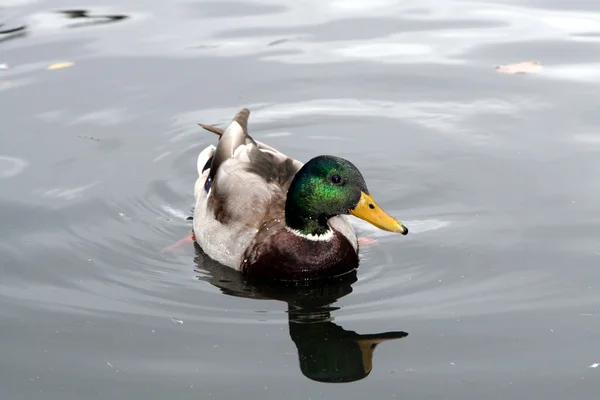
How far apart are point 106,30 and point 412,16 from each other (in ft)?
11.9

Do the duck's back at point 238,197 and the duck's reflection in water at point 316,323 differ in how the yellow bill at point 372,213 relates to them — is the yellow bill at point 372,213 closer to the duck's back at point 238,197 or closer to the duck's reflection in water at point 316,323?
the duck's reflection in water at point 316,323

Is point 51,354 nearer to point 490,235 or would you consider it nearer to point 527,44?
point 490,235

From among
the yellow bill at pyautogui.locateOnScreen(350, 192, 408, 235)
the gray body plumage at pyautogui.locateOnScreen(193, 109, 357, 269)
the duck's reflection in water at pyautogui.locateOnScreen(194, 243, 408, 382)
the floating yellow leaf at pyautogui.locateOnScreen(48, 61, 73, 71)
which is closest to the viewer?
the duck's reflection in water at pyautogui.locateOnScreen(194, 243, 408, 382)

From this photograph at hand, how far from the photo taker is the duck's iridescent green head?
6.36 m

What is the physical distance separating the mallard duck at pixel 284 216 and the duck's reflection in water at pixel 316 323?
0.09 metres

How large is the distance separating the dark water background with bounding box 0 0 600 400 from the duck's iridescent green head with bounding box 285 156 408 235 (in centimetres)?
46

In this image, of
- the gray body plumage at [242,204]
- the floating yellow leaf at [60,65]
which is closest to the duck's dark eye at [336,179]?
the gray body plumage at [242,204]

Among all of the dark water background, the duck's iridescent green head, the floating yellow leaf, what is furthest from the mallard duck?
the floating yellow leaf

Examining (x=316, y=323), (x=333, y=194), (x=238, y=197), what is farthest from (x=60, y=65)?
(x=316, y=323)

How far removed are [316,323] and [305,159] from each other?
2.95 m

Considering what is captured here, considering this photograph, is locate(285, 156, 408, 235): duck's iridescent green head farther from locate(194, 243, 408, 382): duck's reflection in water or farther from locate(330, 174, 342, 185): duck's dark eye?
locate(194, 243, 408, 382): duck's reflection in water

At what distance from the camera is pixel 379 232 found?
24.1 ft

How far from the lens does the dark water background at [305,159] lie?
17.7 ft

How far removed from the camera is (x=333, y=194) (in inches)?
253
